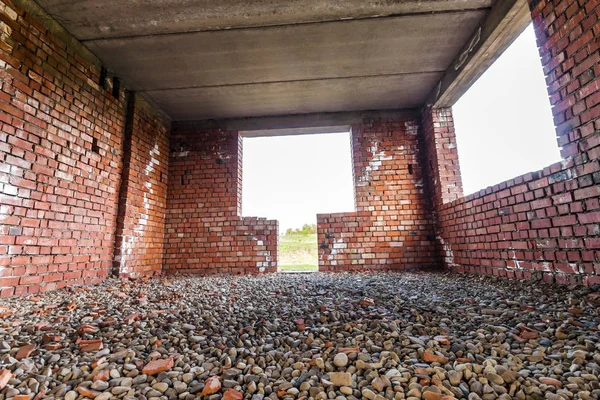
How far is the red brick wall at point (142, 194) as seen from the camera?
3.83 meters

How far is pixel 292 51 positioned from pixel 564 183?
2.98 metres

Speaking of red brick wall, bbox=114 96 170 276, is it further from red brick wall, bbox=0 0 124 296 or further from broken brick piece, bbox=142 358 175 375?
broken brick piece, bbox=142 358 175 375

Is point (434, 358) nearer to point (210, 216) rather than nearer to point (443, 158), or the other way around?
point (443, 158)

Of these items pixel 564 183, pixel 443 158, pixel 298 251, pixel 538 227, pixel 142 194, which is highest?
pixel 443 158

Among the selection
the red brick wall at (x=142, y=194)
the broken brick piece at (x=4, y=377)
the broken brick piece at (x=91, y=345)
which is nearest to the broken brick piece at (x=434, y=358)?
the broken brick piece at (x=91, y=345)

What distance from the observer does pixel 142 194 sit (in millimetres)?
4242

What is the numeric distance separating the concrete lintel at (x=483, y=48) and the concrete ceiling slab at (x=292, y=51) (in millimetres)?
125

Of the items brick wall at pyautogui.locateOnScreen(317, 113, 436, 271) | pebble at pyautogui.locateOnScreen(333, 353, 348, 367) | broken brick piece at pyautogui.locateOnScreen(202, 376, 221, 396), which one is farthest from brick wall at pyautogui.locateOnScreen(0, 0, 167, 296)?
brick wall at pyautogui.locateOnScreen(317, 113, 436, 271)

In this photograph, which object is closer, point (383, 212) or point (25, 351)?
point (25, 351)

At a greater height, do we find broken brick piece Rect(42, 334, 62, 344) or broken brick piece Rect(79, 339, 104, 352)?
broken brick piece Rect(42, 334, 62, 344)

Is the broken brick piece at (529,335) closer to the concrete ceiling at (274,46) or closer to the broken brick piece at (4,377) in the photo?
the broken brick piece at (4,377)

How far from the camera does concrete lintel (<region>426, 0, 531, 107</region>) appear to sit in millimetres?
2709

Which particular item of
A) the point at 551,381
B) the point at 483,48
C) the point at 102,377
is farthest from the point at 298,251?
the point at 551,381

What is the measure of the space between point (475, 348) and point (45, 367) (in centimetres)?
182
